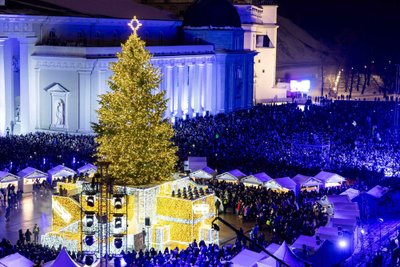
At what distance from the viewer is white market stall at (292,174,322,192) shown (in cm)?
3158

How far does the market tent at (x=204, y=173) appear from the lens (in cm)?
3291

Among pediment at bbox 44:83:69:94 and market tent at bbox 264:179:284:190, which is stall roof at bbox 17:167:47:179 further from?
pediment at bbox 44:83:69:94

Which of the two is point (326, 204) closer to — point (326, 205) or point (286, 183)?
point (326, 205)

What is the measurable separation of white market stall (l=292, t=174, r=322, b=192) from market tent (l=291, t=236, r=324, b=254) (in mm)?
9547

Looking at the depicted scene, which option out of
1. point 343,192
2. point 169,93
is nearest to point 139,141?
point 343,192

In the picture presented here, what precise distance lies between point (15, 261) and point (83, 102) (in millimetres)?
27218

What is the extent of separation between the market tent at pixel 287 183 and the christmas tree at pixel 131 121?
9.00 metres

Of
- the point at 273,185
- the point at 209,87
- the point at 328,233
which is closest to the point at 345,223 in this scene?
→ the point at 328,233

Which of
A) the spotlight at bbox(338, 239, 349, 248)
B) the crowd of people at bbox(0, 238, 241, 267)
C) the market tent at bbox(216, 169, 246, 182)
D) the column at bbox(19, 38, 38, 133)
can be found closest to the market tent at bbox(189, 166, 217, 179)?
the market tent at bbox(216, 169, 246, 182)

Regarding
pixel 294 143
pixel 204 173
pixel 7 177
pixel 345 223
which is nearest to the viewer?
pixel 345 223

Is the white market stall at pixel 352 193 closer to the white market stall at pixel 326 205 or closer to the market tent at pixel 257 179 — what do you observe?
the white market stall at pixel 326 205

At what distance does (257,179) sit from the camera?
31312mm

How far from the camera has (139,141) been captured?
74.7ft

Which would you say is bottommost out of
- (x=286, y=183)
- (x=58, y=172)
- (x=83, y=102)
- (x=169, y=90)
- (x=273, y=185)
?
(x=273, y=185)
